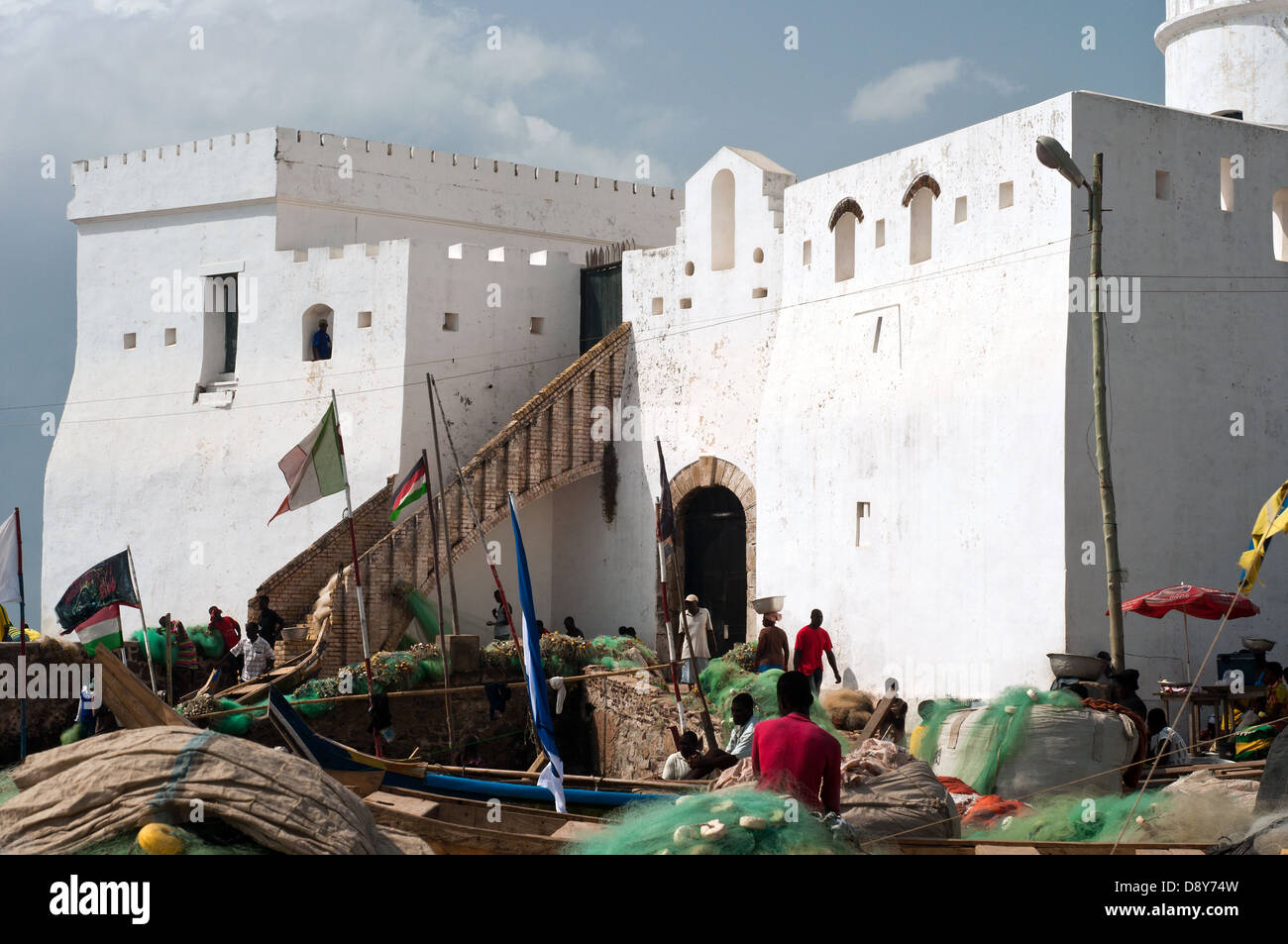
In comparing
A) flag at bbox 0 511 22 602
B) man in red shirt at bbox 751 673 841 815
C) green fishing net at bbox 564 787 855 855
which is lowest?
green fishing net at bbox 564 787 855 855

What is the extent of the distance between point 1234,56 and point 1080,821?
542 inches

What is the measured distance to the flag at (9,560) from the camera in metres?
17.4

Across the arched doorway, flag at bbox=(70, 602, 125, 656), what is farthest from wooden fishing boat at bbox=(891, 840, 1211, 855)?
the arched doorway

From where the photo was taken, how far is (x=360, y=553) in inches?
876

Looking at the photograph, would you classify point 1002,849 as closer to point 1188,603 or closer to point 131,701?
point 131,701

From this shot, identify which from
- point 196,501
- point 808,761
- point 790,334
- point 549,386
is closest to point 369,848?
point 808,761

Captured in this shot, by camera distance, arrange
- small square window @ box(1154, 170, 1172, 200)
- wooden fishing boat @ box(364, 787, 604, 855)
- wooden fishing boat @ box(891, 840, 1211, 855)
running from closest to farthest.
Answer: wooden fishing boat @ box(891, 840, 1211, 855), wooden fishing boat @ box(364, 787, 604, 855), small square window @ box(1154, 170, 1172, 200)

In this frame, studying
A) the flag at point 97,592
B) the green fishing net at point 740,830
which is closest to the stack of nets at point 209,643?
the flag at point 97,592

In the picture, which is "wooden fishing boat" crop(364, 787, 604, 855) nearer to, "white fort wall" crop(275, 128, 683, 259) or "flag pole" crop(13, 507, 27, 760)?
"flag pole" crop(13, 507, 27, 760)

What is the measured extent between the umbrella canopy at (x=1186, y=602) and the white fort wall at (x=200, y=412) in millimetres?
12622

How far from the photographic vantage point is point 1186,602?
48.4ft

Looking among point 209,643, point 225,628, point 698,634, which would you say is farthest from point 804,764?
point 225,628

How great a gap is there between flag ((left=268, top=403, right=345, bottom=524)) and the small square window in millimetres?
9612

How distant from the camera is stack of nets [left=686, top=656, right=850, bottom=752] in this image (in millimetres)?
15992
